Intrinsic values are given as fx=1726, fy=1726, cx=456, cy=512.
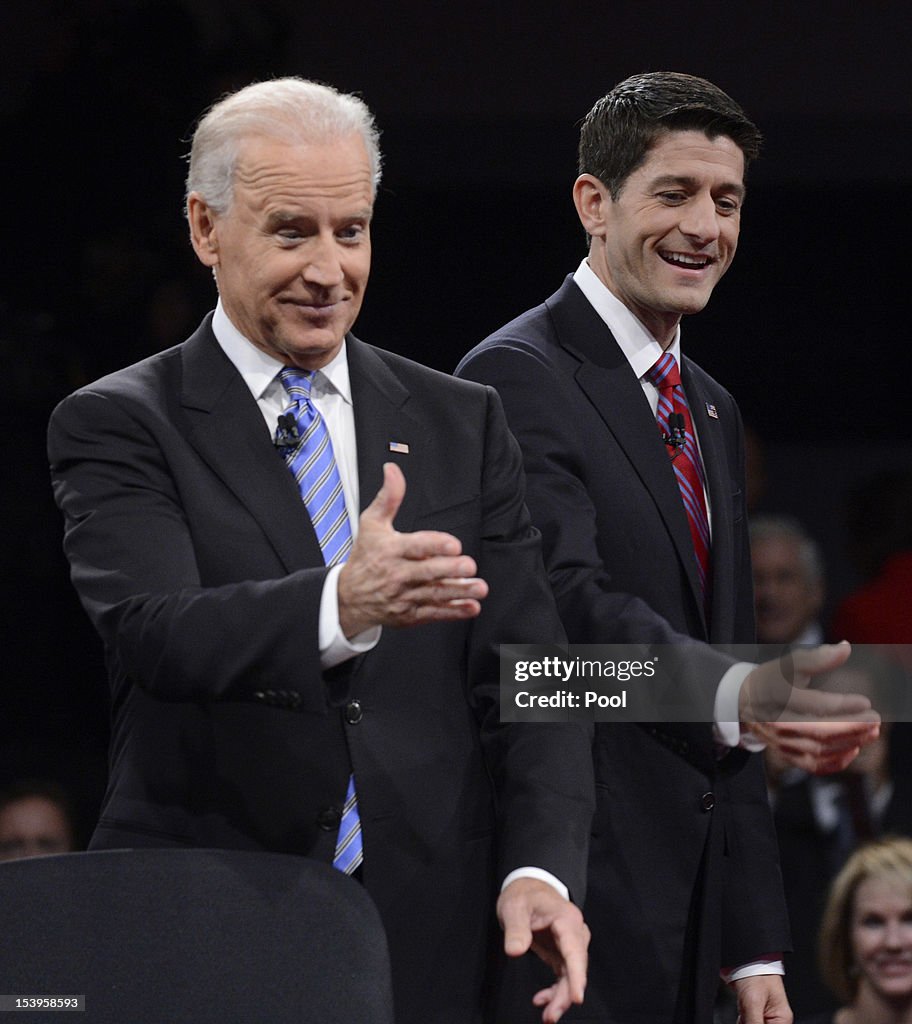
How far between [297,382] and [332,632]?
1.08ft

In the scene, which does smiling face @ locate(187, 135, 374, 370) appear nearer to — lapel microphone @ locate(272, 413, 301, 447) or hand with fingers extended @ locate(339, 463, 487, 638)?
lapel microphone @ locate(272, 413, 301, 447)

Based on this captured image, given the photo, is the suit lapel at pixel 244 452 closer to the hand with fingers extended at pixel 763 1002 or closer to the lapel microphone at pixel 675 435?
the lapel microphone at pixel 675 435

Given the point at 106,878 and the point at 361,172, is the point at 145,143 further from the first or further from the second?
the point at 106,878

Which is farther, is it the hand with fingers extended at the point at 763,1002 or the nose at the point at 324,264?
the hand with fingers extended at the point at 763,1002

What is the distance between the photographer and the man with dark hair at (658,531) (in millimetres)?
1739

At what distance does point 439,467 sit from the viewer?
1.59 m

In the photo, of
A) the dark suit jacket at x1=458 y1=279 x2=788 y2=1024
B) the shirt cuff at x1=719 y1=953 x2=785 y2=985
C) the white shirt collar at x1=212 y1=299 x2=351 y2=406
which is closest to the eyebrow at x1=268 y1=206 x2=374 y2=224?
the white shirt collar at x1=212 y1=299 x2=351 y2=406

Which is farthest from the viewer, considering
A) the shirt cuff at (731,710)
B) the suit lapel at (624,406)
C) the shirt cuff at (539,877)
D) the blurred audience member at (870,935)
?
the blurred audience member at (870,935)

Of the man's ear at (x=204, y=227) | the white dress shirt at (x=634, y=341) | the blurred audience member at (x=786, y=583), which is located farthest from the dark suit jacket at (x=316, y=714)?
the blurred audience member at (x=786, y=583)

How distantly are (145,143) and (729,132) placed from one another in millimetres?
1315

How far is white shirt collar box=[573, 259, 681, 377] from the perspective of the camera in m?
1.90

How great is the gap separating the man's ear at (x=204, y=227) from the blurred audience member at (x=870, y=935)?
161cm

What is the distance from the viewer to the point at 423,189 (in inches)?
114

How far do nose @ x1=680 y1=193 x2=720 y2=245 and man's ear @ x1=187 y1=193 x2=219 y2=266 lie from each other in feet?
1.80
